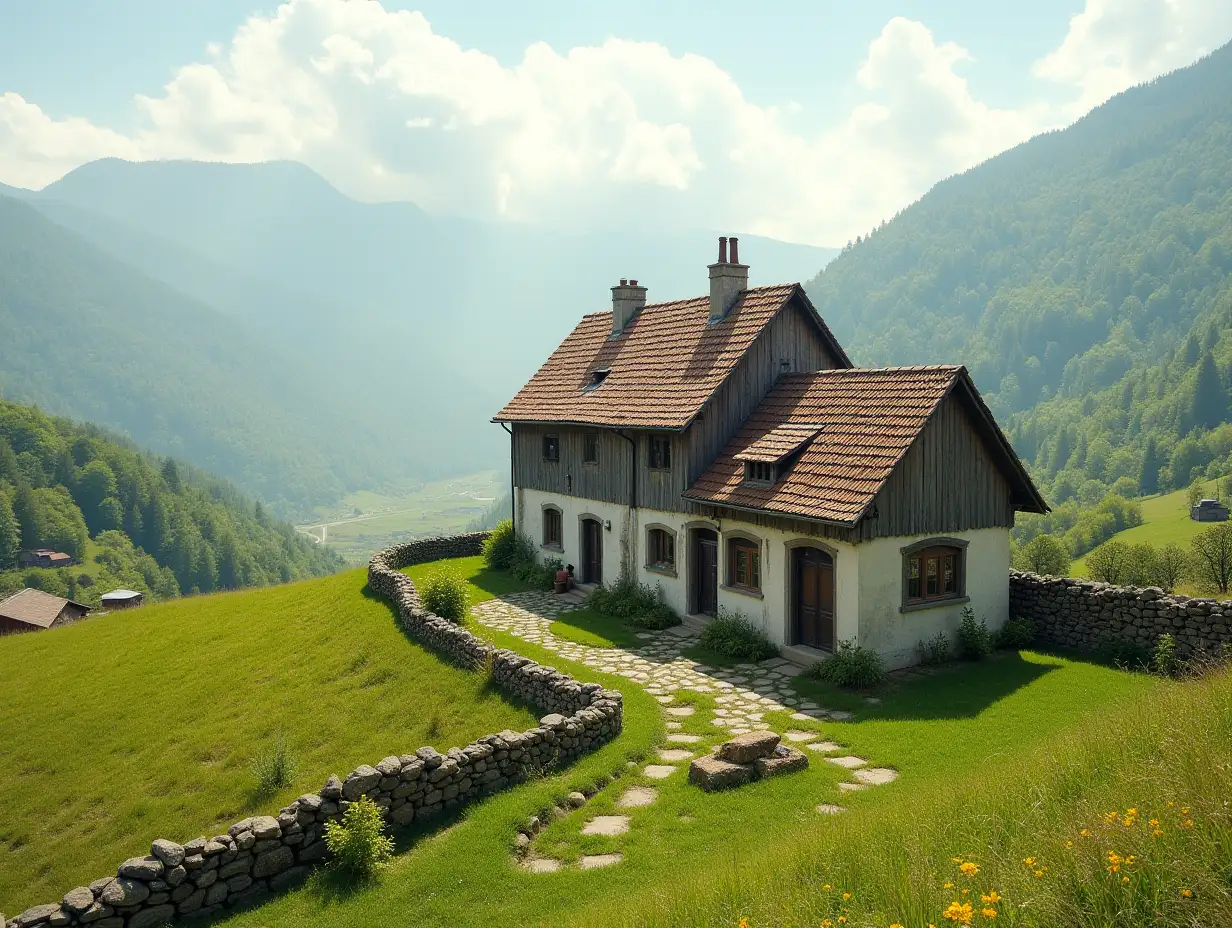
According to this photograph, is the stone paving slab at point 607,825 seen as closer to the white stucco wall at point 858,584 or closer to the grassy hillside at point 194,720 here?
the grassy hillside at point 194,720

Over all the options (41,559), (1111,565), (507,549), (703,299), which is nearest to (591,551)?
(507,549)

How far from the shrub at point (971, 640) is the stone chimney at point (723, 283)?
1099 centimetres

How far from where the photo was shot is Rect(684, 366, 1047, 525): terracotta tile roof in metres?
17.6

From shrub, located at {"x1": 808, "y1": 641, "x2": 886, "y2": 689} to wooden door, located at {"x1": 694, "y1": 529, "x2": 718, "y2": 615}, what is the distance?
193 inches

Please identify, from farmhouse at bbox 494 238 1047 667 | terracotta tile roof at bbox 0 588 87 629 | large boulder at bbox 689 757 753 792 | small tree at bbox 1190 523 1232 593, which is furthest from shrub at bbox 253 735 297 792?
terracotta tile roof at bbox 0 588 87 629

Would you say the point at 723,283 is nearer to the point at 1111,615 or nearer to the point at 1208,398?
the point at 1111,615

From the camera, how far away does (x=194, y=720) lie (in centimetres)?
2050

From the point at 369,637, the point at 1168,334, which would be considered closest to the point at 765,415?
the point at 369,637

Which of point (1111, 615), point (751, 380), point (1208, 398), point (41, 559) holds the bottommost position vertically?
point (41, 559)

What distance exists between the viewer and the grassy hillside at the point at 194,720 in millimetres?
15773

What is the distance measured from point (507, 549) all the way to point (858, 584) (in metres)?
16.4

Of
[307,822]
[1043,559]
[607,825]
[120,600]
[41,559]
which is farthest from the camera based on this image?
[41,559]

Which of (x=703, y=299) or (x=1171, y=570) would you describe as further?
(x=1171, y=570)

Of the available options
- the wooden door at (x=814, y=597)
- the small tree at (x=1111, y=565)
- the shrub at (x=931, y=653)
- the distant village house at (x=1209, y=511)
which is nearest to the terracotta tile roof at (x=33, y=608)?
the wooden door at (x=814, y=597)
